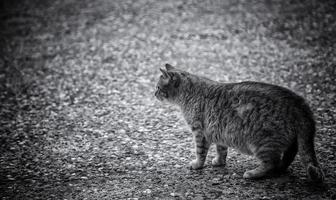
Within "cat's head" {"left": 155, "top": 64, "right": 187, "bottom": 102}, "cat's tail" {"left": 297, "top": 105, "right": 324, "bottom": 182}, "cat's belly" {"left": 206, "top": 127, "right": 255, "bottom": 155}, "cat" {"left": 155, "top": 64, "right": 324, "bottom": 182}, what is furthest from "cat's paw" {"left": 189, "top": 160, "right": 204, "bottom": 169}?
"cat's tail" {"left": 297, "top": 105, "right": 324, "bottom": 182}

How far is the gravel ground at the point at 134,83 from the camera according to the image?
5297 millimetres

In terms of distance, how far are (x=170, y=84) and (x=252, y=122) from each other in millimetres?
1673

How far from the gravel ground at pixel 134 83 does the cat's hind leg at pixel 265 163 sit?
0.12 m

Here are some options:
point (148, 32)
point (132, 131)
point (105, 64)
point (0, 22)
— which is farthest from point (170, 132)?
point (0, 22)

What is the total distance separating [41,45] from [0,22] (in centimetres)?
294

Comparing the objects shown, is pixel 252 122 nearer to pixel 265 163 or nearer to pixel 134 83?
pixel 265 163

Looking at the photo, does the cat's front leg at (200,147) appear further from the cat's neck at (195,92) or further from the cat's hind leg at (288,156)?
the cat's hind leg at (288,156)

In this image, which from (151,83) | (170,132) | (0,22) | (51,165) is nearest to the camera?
(51,165)

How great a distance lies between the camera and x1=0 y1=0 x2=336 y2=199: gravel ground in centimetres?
530

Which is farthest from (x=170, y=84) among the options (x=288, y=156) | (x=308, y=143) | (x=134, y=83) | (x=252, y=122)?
(x=134, y=83)

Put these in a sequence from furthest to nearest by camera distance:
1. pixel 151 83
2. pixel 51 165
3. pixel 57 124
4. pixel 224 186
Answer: pixel 151 83, pixel 57 124, pixel 51 165, pixel 224 186

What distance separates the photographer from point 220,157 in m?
5.53

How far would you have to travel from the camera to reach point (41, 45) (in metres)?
11.4

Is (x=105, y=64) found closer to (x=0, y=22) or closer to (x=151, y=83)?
(x=151, y=83)
